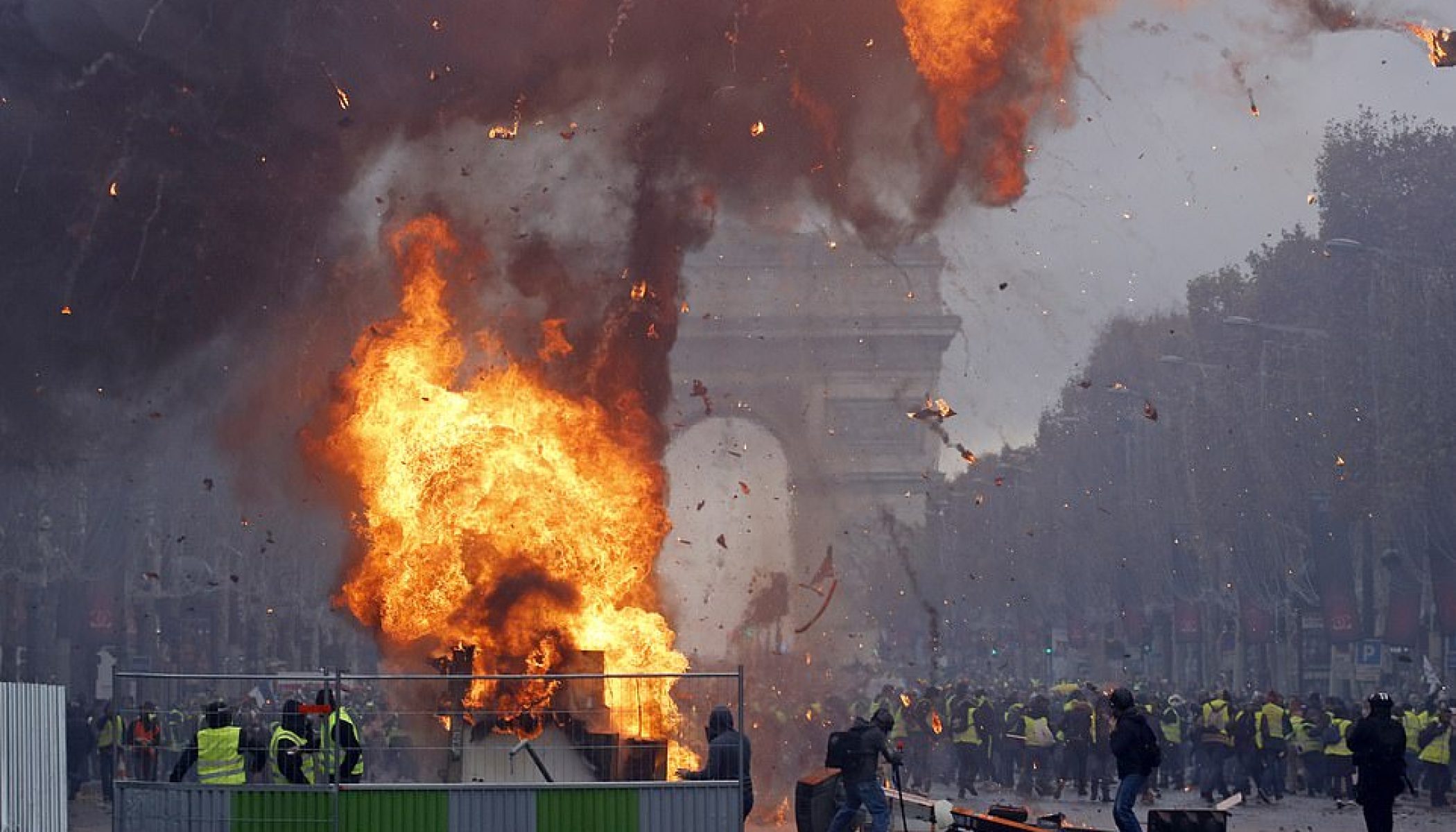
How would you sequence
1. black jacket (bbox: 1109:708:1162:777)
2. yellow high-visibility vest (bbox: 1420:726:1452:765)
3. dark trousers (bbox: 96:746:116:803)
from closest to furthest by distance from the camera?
black jacket (bbox: 1109:708:1162:777), yellow high-visibility vest (bbox: 1420:726:1452:765), dark trousers (bbox: 96:746:116:803)

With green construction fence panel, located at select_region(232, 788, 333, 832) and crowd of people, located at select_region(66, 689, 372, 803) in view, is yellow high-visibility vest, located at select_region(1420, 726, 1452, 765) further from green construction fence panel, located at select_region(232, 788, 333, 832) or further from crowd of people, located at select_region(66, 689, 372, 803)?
green construction fence panel, located at select_region(232, 788, 333, 832)

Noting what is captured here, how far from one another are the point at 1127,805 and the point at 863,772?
2.22m

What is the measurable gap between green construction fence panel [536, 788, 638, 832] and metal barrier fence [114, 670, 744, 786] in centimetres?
24

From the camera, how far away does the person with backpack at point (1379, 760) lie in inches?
862

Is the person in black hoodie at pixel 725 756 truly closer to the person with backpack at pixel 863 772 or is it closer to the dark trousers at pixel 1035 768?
the person with backpack at pixel 863 772

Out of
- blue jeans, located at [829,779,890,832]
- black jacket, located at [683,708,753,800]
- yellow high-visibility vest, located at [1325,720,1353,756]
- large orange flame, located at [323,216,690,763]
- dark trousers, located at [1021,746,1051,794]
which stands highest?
large orange flame, located at [323,216,690,763]

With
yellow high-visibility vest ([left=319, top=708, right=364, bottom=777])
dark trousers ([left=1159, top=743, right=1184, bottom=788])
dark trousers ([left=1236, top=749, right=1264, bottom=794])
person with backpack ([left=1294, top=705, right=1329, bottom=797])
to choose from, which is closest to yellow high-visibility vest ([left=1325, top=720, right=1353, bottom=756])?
person with backpack ([left=1294, top=705, right=1329, bottom=797])

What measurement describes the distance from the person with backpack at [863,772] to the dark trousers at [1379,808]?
5170mm

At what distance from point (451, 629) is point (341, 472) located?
278cm

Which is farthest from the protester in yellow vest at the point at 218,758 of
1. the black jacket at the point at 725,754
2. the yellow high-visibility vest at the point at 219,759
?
the black jacket at the point at 725,754

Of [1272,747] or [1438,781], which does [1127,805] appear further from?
[1272,747]

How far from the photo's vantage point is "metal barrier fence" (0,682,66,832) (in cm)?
1561

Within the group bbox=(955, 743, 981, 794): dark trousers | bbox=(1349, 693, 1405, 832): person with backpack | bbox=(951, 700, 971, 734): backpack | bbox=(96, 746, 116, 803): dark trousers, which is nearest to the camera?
bbox=(1349, 693, 1405, 832): person with backpack

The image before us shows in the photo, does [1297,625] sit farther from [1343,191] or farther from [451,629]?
[451,629]
